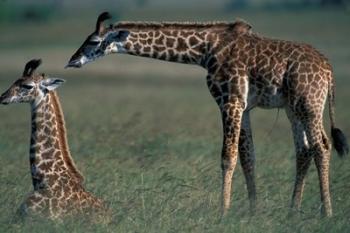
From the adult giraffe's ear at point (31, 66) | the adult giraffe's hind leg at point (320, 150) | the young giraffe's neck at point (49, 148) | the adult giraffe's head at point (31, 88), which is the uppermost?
the adult giraffe's ear at point (31, 66)

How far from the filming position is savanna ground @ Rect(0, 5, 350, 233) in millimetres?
10383

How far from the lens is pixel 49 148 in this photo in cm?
1118

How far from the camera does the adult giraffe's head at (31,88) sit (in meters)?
11.2

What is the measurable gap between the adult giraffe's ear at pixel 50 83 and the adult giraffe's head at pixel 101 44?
139 centimetres

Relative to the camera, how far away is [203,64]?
12.7m

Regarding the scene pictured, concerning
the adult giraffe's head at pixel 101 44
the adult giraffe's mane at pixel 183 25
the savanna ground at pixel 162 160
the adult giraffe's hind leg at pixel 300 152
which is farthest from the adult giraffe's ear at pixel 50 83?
the adult giraffe's hind leg at pixel 300 152

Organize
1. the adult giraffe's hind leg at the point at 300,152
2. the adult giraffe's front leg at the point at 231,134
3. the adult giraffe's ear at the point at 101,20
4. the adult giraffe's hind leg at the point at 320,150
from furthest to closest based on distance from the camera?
1. the adult giraffe's ear at the point at 101,20
2. the adult giraffe's hind leg at the point at 300,152
3. the adult giraffe's front leg at the point at 231,134
4. the adult giraffe's hind leg at the point at 320,150

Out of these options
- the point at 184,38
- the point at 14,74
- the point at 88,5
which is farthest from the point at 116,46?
the point at 88,5

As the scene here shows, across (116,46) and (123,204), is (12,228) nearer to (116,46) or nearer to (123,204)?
(123,204)

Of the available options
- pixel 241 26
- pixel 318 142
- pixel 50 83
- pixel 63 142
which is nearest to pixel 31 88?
pixel 50 83

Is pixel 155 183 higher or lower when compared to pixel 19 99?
lower

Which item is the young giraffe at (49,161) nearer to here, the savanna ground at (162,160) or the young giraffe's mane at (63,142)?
the young giraffe's mane at (63,142)

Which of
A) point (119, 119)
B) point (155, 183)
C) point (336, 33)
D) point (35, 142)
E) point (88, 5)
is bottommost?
point (88, 5)

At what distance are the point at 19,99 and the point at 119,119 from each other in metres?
10.8
